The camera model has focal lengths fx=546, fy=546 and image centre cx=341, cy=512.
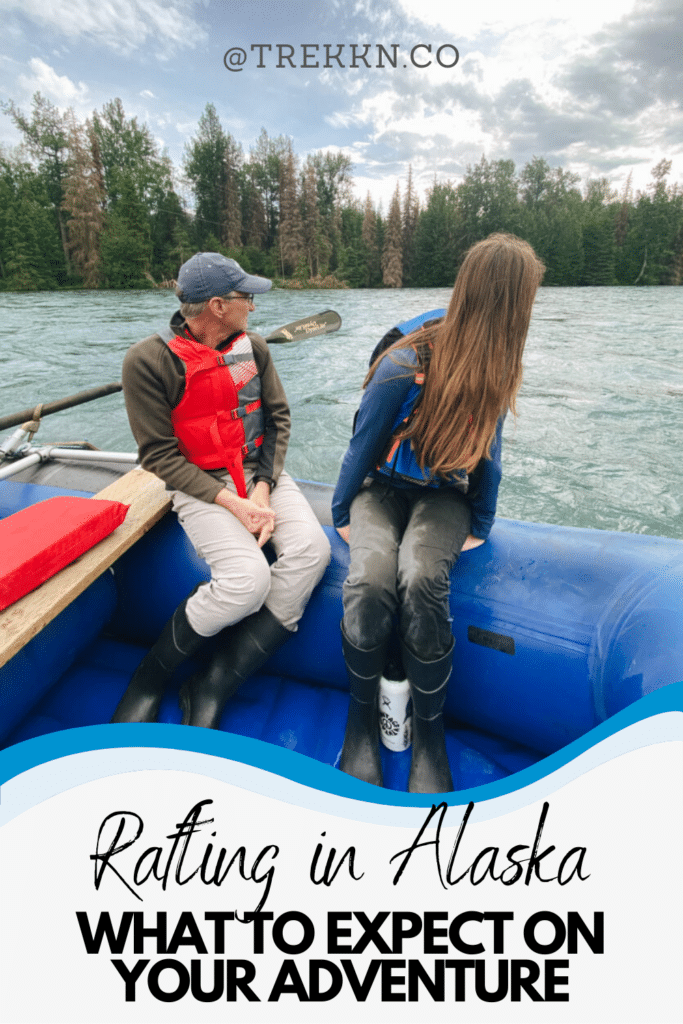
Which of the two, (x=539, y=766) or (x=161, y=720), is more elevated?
(x=539, y=766)

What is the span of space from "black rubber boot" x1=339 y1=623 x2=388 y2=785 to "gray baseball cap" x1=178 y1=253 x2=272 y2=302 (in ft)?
3.03

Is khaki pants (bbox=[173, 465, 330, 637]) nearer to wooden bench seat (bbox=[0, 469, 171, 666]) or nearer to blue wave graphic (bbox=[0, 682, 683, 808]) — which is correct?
wooden bench seat (bbox=[0, 469, 171, 666])

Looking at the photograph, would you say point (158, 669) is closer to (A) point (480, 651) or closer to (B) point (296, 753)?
(B) point (296, 753)

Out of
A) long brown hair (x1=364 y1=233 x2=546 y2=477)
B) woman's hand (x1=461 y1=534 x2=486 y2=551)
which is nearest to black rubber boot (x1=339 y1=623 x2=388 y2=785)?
woman's hand (x1=461 y1=534 x2=486 y2=551)

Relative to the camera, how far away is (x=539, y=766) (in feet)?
3.03

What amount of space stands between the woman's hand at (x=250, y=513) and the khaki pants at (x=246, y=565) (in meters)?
0.02

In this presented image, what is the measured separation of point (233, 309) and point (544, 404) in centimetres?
479

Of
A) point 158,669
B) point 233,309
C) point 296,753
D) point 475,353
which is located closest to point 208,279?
point 233,309

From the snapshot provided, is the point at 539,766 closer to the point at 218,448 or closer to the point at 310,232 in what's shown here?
the point at 218,448

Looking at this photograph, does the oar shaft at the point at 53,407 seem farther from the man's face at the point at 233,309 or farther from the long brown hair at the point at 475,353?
the long brown hair at the point at 475,353

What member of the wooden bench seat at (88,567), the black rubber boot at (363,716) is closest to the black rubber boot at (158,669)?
the wooden bench seat at (88,567)

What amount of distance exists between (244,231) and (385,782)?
121ft

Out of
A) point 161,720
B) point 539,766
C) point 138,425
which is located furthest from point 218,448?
point 539,766

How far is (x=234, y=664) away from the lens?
1.39m
